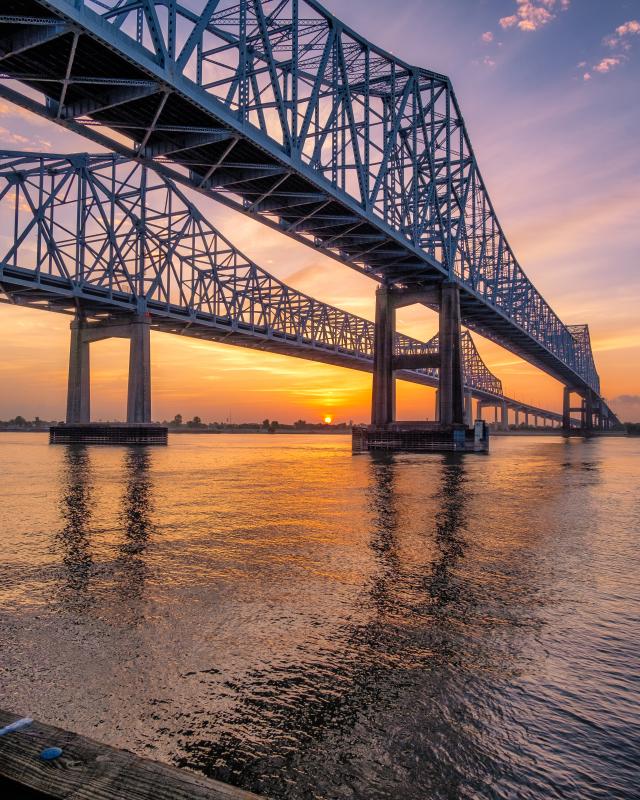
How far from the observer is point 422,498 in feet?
55.8

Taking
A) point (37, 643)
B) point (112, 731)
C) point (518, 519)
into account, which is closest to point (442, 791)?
point (112, 731)

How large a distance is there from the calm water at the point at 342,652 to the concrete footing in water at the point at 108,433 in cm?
5187

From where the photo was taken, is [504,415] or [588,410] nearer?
[588,410]

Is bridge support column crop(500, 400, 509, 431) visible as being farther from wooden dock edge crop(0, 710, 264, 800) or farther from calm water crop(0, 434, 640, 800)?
wooden dock edge crop(0, 710, 264, 800)

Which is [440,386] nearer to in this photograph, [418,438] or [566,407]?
[418,438]

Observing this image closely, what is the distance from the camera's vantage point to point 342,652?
491 centimetres

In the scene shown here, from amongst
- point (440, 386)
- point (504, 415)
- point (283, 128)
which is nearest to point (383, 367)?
point (440, 386)

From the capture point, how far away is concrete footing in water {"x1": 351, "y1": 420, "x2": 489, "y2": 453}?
162ft

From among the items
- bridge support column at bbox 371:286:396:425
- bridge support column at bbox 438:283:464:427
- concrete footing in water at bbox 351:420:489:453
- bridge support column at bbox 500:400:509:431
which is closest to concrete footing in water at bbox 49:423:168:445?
concrete footing in water at bbox 351:420:489:453

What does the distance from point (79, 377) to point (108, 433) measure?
9.31 metres

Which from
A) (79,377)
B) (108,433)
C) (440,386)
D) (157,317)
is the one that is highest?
(157,317)

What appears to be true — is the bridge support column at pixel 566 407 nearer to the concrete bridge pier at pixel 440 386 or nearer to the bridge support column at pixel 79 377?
the concrete bridge pier at pixel 440 386

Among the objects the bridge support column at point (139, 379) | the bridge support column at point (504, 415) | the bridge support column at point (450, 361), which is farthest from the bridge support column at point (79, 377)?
the bridge support column at point (504, 415)

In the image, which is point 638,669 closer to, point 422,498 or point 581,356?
point 422,498
